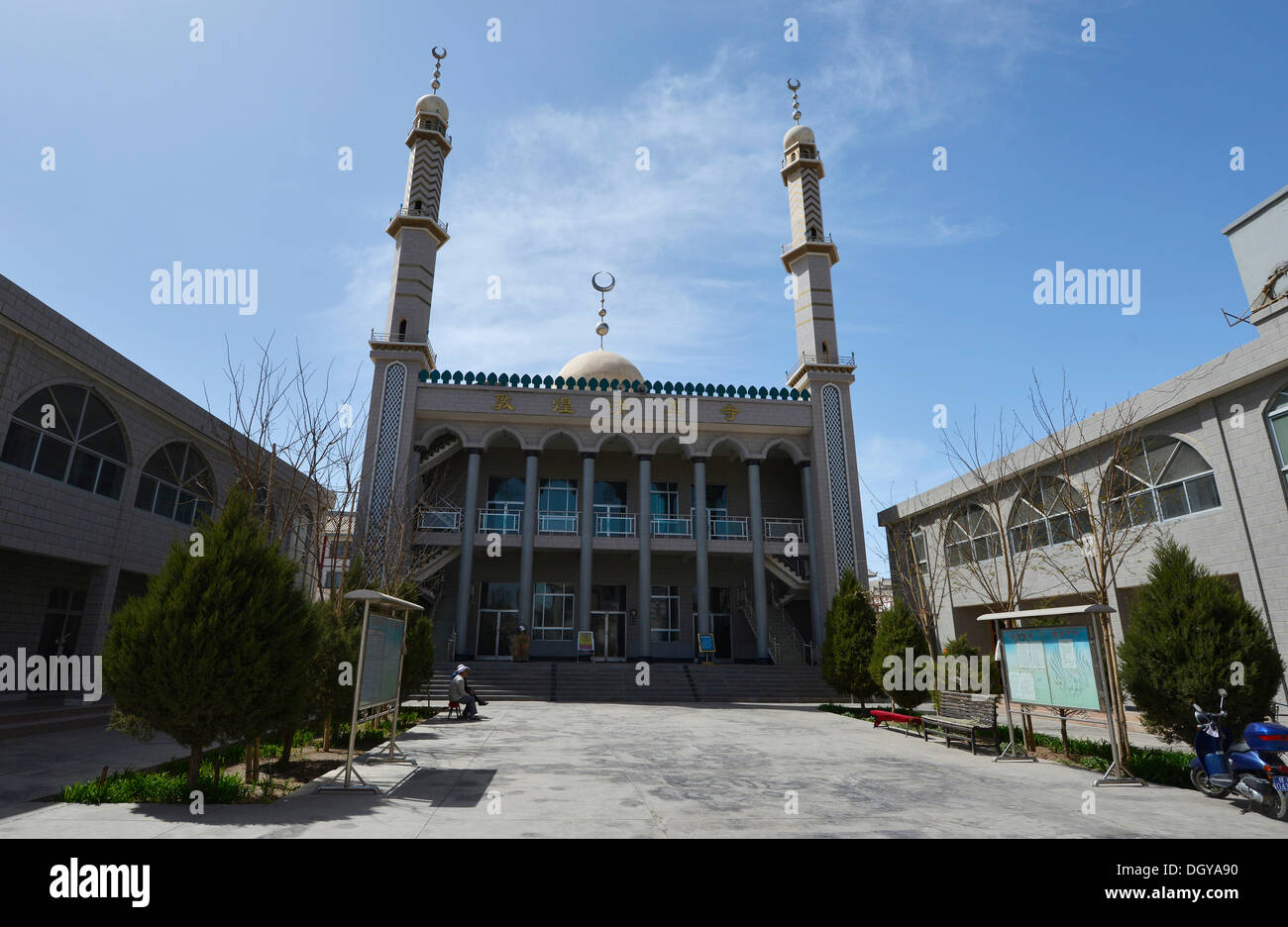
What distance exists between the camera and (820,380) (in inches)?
1114

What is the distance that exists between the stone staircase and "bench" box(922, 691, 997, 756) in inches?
356

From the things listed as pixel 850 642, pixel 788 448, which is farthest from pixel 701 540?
pixel 850 642

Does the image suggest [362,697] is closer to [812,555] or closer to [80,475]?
[80,475]

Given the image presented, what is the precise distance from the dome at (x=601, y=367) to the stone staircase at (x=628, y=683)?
13.9 m

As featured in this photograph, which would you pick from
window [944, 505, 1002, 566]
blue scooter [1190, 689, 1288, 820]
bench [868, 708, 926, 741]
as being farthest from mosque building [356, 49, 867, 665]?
blue scooter [1190, 689, 1288, 820]

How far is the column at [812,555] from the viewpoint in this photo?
2576cm

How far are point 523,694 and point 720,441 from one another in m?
12.8

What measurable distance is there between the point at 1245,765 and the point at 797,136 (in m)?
30.8

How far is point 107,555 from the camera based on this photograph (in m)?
15.4

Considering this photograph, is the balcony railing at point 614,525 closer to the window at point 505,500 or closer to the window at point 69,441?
the window at point 505,500
